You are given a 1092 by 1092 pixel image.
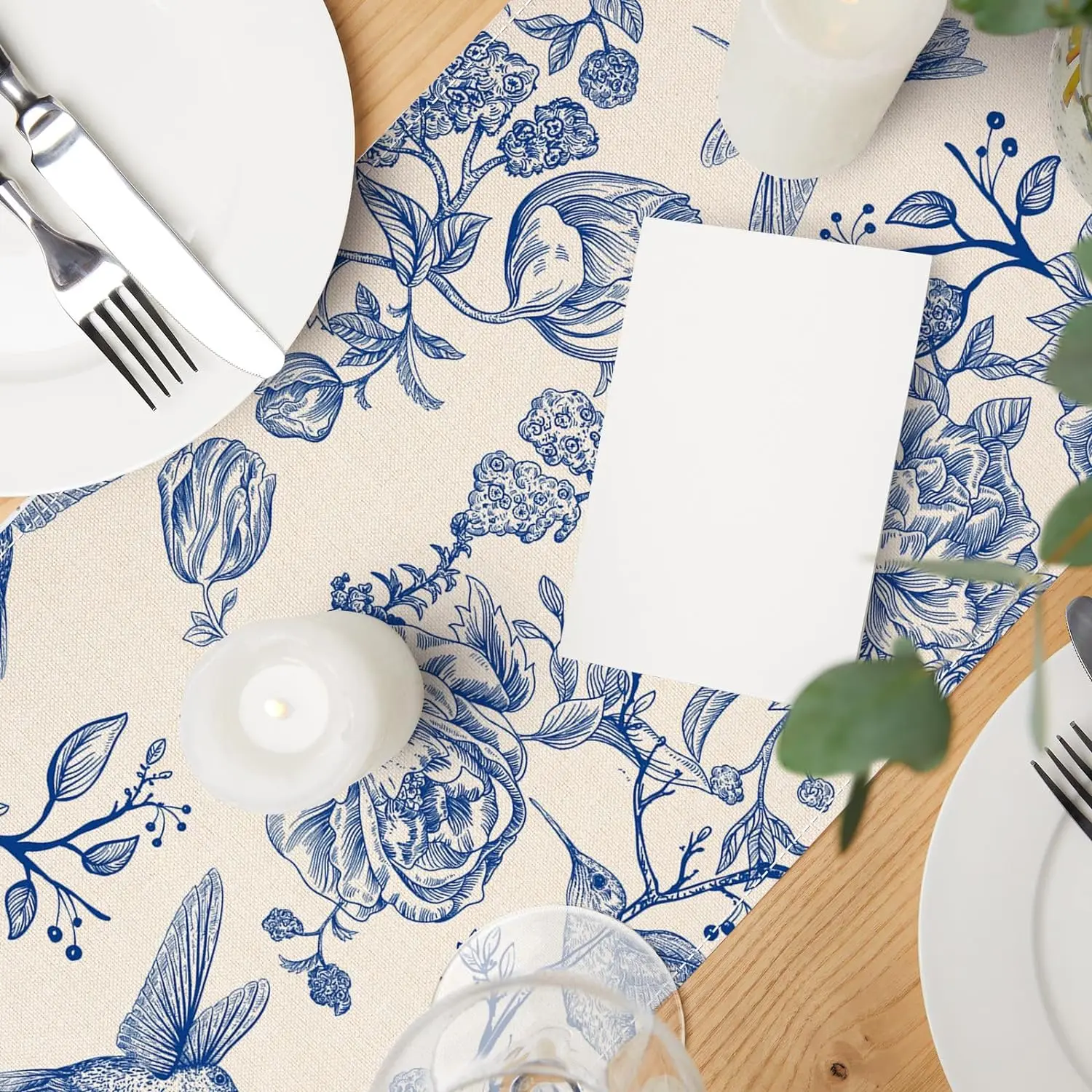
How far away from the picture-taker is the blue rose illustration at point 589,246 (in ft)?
1.79

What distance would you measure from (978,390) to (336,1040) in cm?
48

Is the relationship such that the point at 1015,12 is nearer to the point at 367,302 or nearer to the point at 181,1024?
the point at 367,302

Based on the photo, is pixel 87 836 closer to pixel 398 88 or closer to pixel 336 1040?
pixel 336 1040

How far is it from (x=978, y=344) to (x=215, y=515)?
0.41 m

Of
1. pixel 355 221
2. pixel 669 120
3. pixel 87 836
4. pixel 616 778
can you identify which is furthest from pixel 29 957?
pixel 669 120

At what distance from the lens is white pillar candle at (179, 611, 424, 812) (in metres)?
0.49

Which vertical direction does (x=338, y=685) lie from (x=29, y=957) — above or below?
above

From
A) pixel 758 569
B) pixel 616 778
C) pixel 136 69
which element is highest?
pixel 136 69

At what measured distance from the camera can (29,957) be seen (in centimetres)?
56

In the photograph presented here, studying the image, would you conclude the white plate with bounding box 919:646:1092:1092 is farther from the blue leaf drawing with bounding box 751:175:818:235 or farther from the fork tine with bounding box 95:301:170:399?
the fork tine with bounding box 95:301:170:399

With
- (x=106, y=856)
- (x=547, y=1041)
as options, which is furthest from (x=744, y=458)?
(x=106, y=856)

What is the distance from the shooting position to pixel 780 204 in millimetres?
540

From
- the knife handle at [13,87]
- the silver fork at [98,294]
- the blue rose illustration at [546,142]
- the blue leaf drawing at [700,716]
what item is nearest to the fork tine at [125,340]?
the silver fork at [98,294]

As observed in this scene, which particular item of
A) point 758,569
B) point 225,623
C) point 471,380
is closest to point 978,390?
point 758,569
